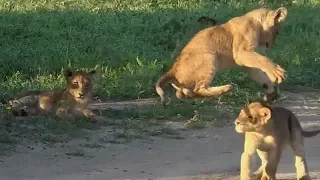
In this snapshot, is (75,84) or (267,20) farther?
(267,20)

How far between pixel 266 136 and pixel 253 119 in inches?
6.2

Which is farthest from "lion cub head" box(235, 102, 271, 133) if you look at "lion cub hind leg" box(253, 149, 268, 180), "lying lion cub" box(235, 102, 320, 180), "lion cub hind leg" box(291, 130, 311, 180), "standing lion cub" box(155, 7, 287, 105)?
"standing lion cub" box(155, 7, 287, 105)

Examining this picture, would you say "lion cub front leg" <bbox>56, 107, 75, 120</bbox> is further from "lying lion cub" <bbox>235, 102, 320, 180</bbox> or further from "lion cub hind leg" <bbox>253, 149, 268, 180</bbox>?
"lying lion cub" <bbox>235, 102, 320, 180</bbox>

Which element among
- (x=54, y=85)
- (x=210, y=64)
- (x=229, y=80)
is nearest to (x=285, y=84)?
(x=229, y=80)

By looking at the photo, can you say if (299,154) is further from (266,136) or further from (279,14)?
(279,14)

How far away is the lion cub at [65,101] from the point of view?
887cm

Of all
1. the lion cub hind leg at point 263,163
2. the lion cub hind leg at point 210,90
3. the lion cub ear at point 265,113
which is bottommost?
the lion cub hind leg at point 263,163

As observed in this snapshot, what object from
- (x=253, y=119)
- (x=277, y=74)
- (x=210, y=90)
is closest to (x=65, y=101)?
(x=210, y=90)

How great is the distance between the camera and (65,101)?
29.4 ft

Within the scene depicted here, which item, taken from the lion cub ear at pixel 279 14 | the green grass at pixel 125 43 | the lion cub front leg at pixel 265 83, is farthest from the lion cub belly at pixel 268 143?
the lion cub ear at pixel 279 14

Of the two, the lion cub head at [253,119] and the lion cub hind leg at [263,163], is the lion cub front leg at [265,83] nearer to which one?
the lion cub hind leg at [263,163]

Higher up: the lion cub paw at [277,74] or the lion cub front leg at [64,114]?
the lion cub paw at [277,74]

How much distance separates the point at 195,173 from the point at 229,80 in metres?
3.56

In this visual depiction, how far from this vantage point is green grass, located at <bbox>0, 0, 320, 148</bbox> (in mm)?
10344
